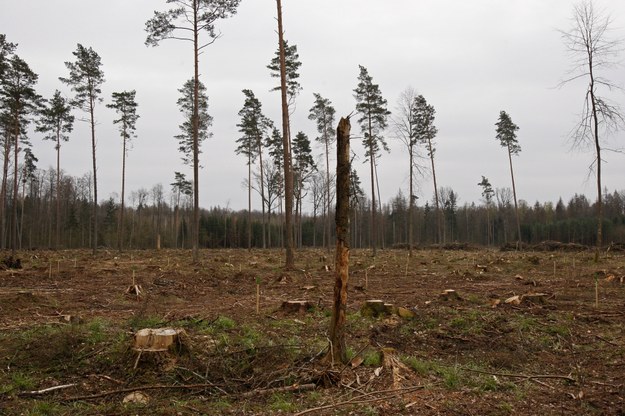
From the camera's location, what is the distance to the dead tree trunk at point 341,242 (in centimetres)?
621

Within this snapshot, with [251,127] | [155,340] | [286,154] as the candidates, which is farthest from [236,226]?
[155,340]

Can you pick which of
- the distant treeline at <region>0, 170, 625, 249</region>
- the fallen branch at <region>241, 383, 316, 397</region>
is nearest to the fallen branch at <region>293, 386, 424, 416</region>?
the fallen branch at <region>241, 383, 316, 397</region>

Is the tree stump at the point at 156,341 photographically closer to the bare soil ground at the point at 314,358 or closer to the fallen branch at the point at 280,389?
the bare soil ground at the point at 314,358

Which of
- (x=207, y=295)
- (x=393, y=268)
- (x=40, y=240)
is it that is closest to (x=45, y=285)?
(x=207, y=295)

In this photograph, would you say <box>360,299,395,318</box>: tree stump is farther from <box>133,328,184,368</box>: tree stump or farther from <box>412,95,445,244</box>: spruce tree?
<box>412,95,445,244</box>: spruce tree

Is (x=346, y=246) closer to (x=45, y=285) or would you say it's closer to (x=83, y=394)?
(x=83, y=394)

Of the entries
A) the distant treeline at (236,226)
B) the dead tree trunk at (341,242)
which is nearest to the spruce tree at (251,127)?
the distant treeline at (236,226)

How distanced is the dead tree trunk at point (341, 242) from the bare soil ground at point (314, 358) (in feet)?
1.24

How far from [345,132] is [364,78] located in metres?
29.7

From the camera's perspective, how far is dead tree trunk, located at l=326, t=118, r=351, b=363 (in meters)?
6.21

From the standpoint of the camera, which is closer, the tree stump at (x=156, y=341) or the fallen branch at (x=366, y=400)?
the fallen branch at (x=366, y=400)

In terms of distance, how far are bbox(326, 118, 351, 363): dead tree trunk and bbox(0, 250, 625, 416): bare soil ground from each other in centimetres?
38

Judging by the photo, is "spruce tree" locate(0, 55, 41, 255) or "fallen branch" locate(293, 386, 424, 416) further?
"spruce tree" locate(0, 55, 41, 255)

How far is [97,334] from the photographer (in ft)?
23.9
